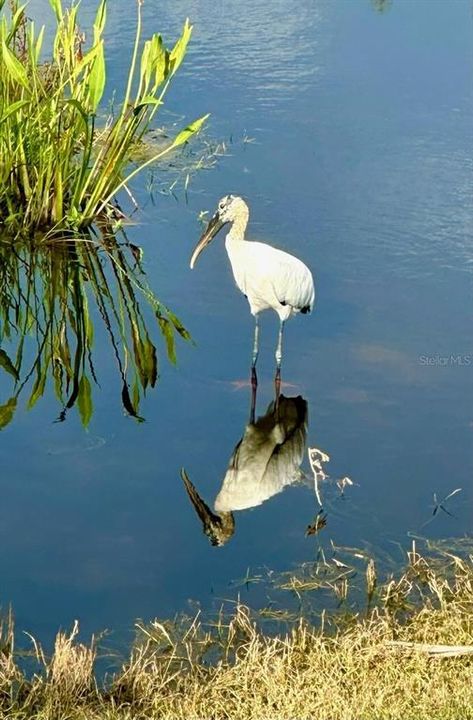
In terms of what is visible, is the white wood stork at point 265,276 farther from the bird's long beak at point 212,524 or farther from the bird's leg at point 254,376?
the bird's long beak at point 212,524

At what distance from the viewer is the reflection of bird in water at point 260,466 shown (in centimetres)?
550

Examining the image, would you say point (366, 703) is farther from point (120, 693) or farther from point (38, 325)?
point (38, 325)

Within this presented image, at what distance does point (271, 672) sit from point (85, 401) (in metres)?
2.31

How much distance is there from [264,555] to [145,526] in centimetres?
49

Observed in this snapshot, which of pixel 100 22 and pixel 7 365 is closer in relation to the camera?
pixel 7 365

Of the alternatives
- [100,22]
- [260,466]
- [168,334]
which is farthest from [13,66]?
[260,466]

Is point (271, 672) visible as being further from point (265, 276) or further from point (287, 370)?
point (265, 276)

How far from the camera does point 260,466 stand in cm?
583

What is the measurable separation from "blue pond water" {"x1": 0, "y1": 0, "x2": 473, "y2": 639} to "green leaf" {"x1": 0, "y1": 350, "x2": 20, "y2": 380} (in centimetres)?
11

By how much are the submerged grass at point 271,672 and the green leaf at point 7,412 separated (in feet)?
5.07

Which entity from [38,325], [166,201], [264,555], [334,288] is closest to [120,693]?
[264,555]

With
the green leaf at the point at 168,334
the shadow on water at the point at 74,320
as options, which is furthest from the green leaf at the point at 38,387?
the green leaf at the point at 168,334

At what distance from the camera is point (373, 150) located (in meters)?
9.68

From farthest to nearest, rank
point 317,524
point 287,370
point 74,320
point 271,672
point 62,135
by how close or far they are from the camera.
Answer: point 62,135 < point 74,320 < point 287,370 < point 317,524 < point 271,672
